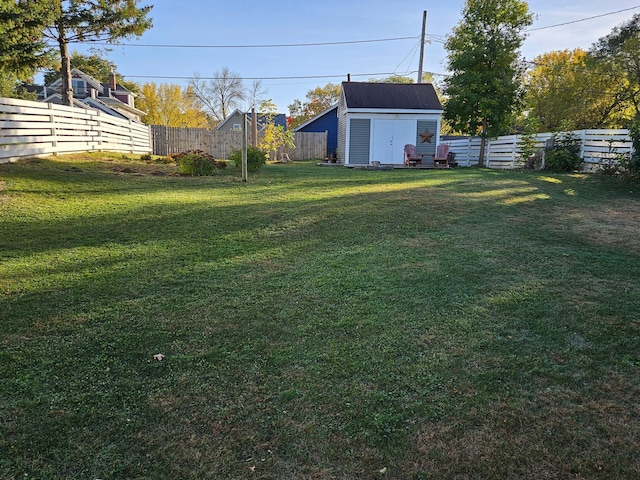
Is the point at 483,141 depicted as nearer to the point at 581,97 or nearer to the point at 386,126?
the point at 386,126

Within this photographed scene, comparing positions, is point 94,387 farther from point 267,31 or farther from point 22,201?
point 267,31

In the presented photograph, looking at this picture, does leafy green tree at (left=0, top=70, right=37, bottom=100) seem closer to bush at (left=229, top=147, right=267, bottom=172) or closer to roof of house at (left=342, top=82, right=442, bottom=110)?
roof of house at (left=342, top=82, right=442, bottom=110)

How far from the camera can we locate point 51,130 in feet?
31.1

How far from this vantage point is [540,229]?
512 centimetres

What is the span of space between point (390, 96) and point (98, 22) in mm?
11322

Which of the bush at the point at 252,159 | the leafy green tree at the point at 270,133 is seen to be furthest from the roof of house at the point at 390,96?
the bush at the point at 252,159

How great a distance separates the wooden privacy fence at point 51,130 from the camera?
7.83 meters

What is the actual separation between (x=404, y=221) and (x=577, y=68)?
27.7m

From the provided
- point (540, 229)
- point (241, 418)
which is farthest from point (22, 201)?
point (540, 229)

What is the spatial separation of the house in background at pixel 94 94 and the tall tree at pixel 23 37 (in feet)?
57.7

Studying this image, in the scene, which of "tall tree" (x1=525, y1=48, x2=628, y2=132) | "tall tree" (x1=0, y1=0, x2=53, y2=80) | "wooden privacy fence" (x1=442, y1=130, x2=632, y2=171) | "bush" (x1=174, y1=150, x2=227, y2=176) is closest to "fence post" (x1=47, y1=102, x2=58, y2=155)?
"tall tree" (x1=0, y1=0, x2=53, y2=80)

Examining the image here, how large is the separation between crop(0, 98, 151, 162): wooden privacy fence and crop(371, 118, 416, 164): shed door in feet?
32.4

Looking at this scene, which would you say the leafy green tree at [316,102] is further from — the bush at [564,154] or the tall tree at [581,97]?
the bush at [564,154]

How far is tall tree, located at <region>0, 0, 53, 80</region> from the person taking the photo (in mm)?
9219
